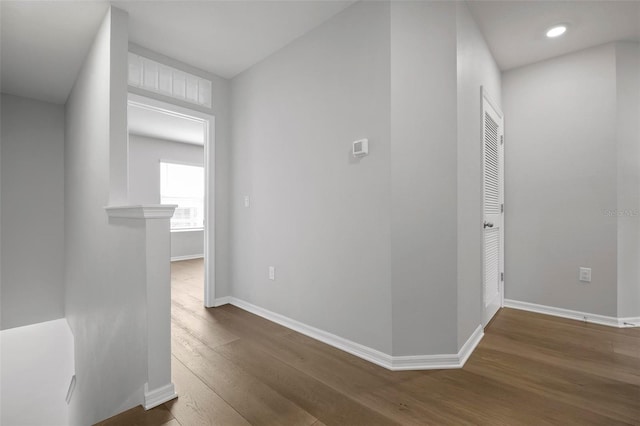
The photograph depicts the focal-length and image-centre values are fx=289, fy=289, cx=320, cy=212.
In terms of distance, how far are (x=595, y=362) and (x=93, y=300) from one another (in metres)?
3.76

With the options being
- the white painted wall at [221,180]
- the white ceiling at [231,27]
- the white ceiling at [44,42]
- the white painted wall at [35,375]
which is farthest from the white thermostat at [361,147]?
the white painted wall at [35,375]

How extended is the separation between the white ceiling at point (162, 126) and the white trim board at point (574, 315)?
4.84 m

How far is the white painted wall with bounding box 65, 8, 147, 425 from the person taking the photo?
168 cm

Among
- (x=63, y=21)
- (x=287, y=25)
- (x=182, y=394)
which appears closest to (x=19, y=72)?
(x=63, y=21)

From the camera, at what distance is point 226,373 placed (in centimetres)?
187

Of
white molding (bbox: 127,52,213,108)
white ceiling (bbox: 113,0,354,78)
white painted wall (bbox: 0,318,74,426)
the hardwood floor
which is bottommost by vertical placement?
white painted wall (bbox: 0,318,74,426)

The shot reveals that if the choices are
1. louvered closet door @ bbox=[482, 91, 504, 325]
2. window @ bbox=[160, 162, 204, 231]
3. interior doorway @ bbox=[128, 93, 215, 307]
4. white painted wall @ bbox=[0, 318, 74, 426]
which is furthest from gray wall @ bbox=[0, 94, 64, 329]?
louvered closet door @ bbox=[482, 91, 504, 325]

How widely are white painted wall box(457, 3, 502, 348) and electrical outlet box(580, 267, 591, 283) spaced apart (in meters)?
1.23

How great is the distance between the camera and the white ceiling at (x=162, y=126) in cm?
465

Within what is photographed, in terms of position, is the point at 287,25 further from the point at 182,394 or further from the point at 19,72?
the point at 19,72

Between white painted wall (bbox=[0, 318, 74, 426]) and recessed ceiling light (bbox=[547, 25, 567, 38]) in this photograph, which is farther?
white painted wall (bbox=[0, 318, 74, 426])

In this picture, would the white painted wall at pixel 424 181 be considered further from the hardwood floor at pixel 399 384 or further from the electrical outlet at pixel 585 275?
the electrical outlet at pixel 585 275

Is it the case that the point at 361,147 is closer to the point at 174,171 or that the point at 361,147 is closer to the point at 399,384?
the point at 399,384

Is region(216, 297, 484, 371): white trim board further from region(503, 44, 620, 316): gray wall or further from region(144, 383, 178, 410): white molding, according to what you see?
region(503, 44, 620, 316): gray wall
